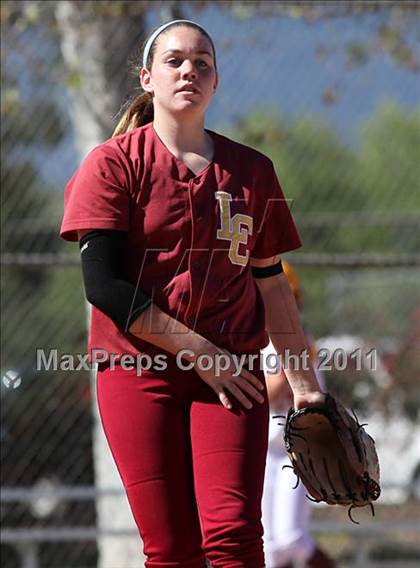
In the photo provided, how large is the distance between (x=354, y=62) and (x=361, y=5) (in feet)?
4.59

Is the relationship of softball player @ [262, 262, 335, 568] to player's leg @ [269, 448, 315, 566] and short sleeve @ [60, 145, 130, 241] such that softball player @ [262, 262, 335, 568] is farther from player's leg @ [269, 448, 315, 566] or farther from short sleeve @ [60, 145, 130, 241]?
short sleeve @ [60, 145, 130, 241]

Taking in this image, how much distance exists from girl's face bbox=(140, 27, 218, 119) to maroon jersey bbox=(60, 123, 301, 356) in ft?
0.43

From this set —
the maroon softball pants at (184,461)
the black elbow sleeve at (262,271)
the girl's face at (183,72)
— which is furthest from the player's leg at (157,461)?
the girl's face at (183,72)

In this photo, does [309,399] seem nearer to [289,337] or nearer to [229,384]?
[289,337]

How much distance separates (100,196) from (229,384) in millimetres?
643

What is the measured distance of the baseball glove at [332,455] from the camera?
345cm

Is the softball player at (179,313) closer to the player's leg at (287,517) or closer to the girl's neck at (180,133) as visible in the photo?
the girl's neck at (180,133)

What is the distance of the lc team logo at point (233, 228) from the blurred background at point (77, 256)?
8.07 ft

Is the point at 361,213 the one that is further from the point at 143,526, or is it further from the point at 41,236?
the point at 143,526

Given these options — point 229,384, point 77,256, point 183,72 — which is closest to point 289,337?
point 229,384

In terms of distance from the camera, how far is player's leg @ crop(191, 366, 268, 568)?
3.10 m

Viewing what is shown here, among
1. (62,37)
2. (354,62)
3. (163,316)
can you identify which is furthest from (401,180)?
(163,316)

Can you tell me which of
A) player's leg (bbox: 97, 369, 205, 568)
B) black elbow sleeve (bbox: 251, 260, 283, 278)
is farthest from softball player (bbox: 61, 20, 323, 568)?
black elbow sleeve (bbox: 251, 260, 283, 278)

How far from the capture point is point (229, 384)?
10.7 ft
